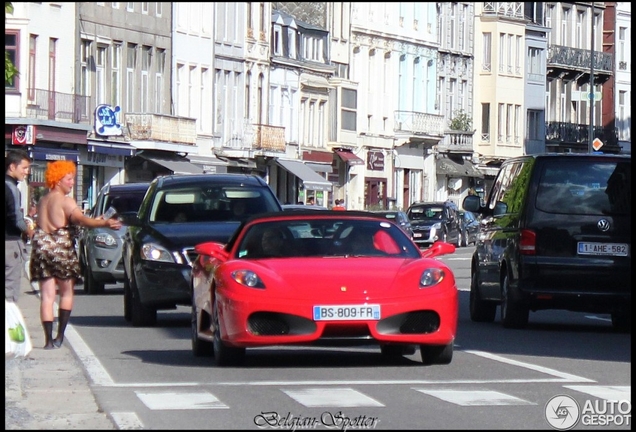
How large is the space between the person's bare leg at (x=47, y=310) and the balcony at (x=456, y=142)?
76.1 metres

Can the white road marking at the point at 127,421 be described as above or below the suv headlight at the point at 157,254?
below

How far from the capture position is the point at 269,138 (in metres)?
75.1

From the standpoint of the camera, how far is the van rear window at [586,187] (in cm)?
2016

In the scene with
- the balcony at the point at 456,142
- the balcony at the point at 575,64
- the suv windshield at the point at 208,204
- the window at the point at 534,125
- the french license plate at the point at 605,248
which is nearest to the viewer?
the french license plate at the point at 605,248

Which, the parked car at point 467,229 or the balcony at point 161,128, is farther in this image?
the parked car at point 467,229

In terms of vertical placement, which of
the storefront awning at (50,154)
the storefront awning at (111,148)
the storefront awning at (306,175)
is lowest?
the storefront awning at (306,175)

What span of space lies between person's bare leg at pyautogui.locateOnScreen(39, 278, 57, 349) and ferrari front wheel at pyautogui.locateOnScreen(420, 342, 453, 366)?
11.8ft

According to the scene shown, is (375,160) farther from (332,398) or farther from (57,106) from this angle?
(332,398)

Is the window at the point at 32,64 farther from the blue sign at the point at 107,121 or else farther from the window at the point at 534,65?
the window at the point at 534,65

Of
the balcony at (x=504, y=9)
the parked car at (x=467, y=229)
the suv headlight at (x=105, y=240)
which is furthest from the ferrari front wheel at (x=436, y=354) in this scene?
the balcony at (x=504, y=9)

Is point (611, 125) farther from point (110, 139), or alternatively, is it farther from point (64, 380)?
point (64, 380)

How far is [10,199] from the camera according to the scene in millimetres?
17359

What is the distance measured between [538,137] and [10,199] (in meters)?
86.8

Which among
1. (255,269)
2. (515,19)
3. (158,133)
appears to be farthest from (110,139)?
(255,269)
